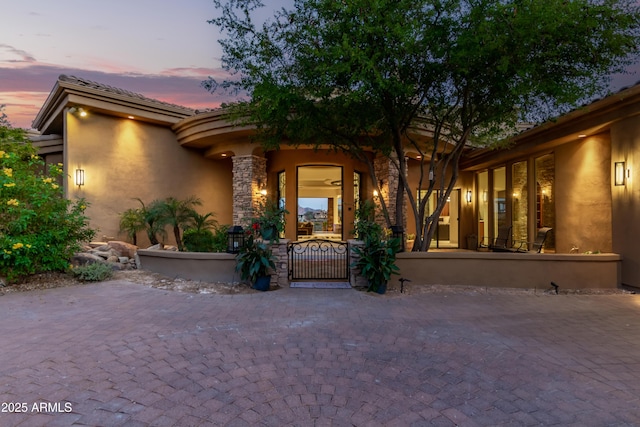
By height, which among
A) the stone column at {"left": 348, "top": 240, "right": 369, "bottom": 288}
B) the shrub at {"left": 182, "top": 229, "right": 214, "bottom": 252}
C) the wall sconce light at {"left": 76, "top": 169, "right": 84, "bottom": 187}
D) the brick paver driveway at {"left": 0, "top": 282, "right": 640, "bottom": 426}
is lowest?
the brick paver driveway at {"left": 0, "top": 282, "right": 640, "bottom": 426}

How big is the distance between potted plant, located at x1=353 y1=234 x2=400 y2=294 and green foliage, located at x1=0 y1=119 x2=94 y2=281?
589 centimetres

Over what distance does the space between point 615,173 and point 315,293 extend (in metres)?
6.24

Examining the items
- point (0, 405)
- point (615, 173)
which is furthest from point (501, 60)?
point (0, 405)

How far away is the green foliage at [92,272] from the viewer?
6824mm

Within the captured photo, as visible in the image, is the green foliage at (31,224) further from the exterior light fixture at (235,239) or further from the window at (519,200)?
the window at (519,200)

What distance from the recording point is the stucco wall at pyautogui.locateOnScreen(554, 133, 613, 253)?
7.73m

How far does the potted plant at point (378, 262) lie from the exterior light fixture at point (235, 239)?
91.7 inches

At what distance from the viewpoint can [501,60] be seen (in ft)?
18.0

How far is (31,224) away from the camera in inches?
263

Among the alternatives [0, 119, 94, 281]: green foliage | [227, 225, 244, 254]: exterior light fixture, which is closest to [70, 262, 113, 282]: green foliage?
[0, 119, 94, 281]: green foliage

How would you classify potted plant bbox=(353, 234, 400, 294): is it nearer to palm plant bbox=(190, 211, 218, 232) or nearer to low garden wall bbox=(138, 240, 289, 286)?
low garden wall bbox=(138, 240, 289, 286)

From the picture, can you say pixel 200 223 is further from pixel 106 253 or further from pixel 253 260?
pixel 253 260

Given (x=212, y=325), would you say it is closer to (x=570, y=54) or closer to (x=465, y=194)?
(x=570, y=54)

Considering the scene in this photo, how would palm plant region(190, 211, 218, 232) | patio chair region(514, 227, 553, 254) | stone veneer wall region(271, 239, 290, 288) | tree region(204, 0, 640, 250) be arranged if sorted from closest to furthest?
tree region(204, 0, 640, 250) → stone veneer wall region(271, 239, 290, 288) → patio chair region(514, 227, 553, 254) → palm plant region(190, 211, 218, 232)
